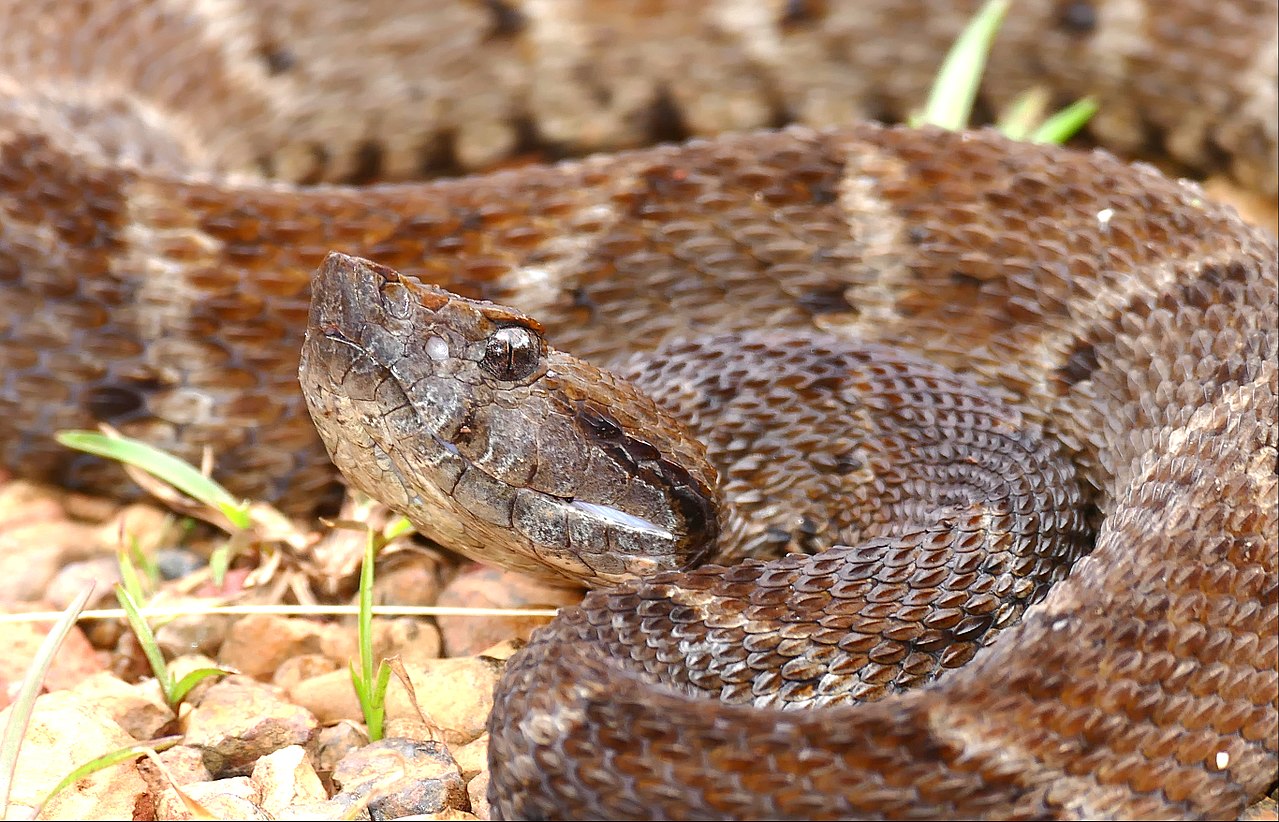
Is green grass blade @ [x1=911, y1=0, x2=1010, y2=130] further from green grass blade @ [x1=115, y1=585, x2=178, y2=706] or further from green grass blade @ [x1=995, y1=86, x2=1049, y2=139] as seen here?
green grass blade @ [x1=115, y1=585, x2=178, y2=706]

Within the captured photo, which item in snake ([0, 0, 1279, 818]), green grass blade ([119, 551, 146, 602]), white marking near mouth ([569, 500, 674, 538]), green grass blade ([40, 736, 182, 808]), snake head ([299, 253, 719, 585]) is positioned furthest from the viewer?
green grass blade ([119, 551, 146, 602])

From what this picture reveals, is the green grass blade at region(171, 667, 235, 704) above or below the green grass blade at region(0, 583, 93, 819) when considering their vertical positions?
below

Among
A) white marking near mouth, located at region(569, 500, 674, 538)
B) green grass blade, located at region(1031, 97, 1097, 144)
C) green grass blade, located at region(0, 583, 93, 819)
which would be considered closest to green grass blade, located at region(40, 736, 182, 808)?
green grass blade, located at region(0, 583, 93, 819)

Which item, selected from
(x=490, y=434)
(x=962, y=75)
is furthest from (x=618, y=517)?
(x=962, y=75)

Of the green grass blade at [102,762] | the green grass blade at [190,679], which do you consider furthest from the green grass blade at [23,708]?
the green grass blade at [190,679]

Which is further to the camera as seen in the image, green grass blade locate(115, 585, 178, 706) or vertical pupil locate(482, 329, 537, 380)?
green grass blade locate(115, 585, 178, 706)

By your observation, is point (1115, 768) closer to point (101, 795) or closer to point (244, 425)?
point (101, 795)

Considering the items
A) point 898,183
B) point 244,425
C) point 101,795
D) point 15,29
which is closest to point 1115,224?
point 898,183
